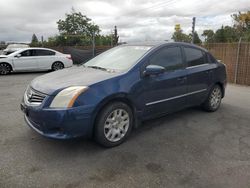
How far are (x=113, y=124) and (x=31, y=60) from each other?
10.0 m

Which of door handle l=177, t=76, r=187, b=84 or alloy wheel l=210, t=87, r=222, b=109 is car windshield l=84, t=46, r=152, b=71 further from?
alloy wheel l=210, t=87, r=222, b=109

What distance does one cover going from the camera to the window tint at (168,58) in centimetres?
401

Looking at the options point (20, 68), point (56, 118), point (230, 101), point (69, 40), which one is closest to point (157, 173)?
point (56, 118)

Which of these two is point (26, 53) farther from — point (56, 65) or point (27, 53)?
point (56, 65)

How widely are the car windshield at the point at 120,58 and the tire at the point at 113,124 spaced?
2.23 feet

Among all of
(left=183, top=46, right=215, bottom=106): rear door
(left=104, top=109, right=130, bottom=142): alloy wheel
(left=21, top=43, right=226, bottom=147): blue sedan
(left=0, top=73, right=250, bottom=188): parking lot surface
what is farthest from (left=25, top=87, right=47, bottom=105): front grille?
(left=183, top=46, right=215, bottom=106): rear door

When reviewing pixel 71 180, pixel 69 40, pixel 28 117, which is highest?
pixel 69 40

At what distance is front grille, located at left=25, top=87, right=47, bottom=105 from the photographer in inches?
125

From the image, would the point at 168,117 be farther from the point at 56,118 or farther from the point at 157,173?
the point at 56,118

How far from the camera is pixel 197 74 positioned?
4691mm

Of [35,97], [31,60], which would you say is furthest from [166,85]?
[31,60]

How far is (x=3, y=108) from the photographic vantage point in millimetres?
5383

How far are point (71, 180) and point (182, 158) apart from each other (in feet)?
4.92

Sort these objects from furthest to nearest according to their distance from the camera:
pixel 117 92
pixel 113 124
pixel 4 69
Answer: pixel 4 69
pixel 113 124
pixel 117 92
